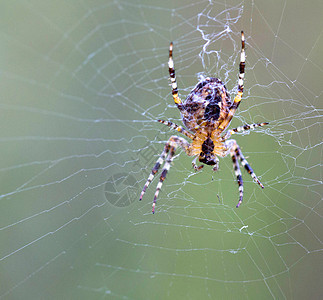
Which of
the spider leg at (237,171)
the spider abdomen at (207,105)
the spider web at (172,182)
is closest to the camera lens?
the spider leg at (237,171)

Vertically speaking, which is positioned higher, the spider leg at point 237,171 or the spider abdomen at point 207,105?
the spider abdomen at point 207,105

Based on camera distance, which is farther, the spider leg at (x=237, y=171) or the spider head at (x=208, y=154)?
the spider head at (x=208, y=154)

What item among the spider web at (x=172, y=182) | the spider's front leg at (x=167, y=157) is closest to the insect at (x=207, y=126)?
the spider's front leg at (x=167, y=157)

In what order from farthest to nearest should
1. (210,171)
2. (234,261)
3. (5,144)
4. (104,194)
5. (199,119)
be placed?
(5,144)
(104,194)
(234,261)
(210,171)
(199,119)

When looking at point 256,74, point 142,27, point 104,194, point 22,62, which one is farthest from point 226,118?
point 22,62

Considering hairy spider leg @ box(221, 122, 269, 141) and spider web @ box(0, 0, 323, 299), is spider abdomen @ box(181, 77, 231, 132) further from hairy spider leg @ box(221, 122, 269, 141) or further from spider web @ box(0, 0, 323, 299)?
spider web @ box(0, 0, 323, 299)

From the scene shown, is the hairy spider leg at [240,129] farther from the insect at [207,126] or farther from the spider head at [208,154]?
the spider head at [208,154]

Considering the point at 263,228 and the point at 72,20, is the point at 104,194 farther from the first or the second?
the point at 72,20
